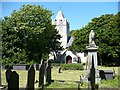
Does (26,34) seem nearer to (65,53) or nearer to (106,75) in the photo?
(106,75)

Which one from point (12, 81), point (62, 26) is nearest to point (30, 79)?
point (12, 81)

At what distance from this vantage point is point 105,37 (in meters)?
39.3

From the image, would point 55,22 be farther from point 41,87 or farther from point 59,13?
point 41,87

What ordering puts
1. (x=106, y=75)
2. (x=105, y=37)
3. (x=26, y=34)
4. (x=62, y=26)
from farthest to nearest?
(x=62, y=26), (x=105, y=37), (x=26, y=34), (x=106, y=75)

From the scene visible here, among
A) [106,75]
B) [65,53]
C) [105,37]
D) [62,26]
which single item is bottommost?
[106,75]

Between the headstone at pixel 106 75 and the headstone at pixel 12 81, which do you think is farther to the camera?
the headstone at pixel 106 75

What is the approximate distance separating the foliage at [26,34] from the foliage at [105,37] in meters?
6.05

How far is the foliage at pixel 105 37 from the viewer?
38531 mm

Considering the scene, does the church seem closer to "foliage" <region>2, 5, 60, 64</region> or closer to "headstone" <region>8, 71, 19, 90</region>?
"foliage" <region>2, 5, 60, 64</region>

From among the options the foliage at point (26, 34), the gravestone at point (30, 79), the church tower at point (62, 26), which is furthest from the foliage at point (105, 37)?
the gravestone at point (30, 79)

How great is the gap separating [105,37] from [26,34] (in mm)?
11538

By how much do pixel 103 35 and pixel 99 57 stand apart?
3593 millimetres

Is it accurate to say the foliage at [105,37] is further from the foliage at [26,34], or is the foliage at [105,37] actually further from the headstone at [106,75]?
the headstone at [106,75]

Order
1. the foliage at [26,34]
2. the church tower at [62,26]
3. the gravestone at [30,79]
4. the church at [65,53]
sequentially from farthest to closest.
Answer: the church tower at [62,26], the church at [65,53], the foliage at [26,34], the gravestone at [30,79]
